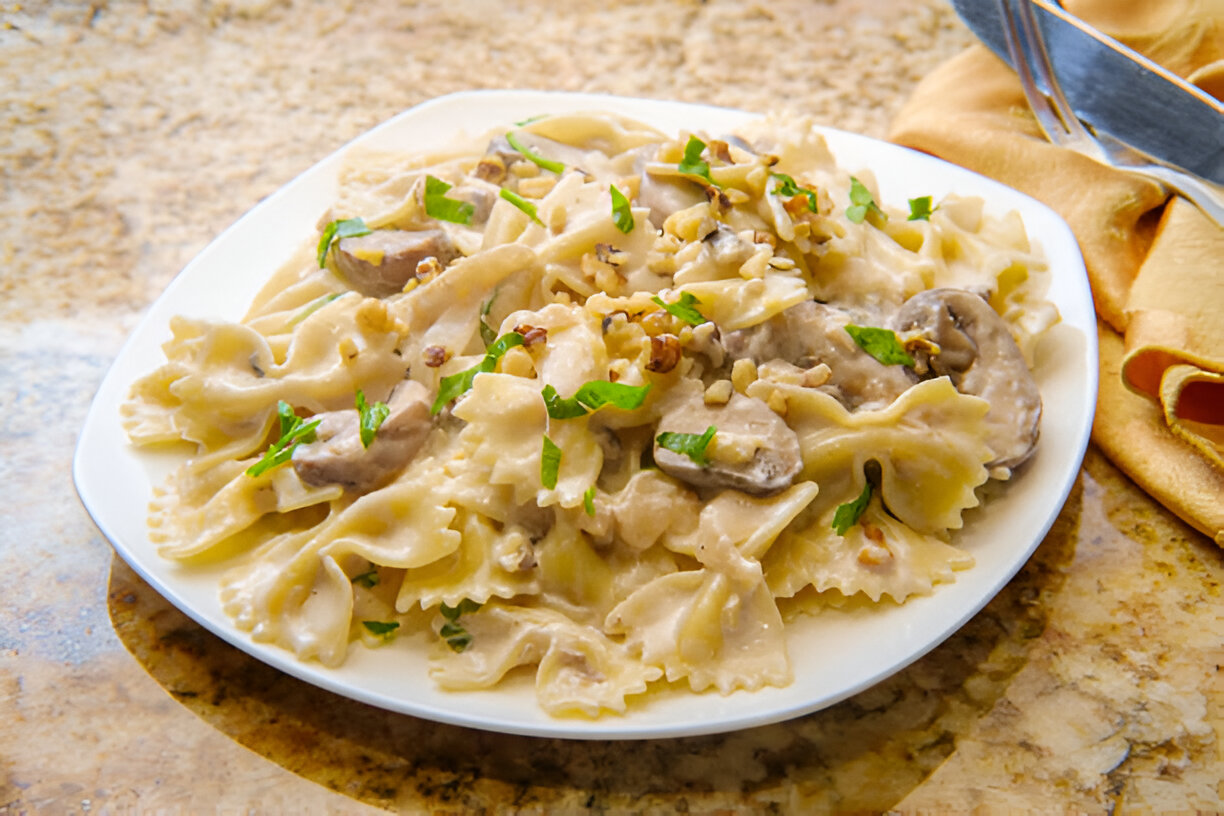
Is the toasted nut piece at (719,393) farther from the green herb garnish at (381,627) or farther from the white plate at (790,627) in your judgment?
the green herb garnish at (381,627)

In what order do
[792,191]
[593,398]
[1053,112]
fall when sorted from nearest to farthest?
1. [593,398]
2. [792,191]
3. [1053,112]

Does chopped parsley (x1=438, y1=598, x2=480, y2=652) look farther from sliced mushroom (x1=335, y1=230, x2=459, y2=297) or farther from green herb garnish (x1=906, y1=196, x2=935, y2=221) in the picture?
green herb garnish (x1=906, y1=196, x2=935, y2=221)

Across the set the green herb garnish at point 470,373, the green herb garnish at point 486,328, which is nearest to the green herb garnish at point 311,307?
the green herb garnish at point 486,328

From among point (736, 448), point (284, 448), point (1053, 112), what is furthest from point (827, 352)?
point (1053, 112)

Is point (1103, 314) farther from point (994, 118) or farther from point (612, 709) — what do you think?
point (612, 709)

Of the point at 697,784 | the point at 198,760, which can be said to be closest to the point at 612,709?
the point at 697,784

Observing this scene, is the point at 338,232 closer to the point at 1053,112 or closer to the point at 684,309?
the point at 684,309
